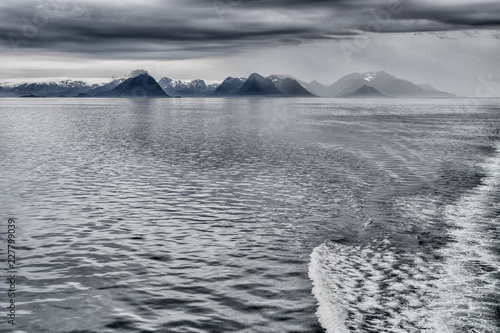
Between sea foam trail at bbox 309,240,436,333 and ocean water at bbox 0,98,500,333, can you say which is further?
ocean water at bbox 0,98,500,333

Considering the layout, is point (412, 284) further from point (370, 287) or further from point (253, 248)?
point (253, 248)

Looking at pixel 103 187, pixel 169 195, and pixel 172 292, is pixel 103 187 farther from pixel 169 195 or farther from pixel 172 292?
pixel 172 292

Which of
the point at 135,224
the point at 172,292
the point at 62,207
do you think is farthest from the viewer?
the point at 62,207

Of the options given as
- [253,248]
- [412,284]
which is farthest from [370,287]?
[253,248]

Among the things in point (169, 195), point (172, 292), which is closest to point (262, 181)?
point (169, 195)

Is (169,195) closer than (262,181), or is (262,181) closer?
(169,195)

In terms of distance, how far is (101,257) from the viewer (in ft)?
64.2

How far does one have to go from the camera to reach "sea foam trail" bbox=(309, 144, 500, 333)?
13781 millimetres

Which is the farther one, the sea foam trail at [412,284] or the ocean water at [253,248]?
the ocean water at [253,248]

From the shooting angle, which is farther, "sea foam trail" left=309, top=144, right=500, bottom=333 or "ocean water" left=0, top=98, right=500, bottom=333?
"ocean water" left=0, top=98, right=500, bottom=333

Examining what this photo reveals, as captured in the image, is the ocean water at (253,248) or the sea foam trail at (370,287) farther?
the ocean water at (253,248)

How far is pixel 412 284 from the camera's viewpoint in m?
16.6

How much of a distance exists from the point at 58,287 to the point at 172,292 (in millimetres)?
4073

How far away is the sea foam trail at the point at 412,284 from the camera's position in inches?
543
